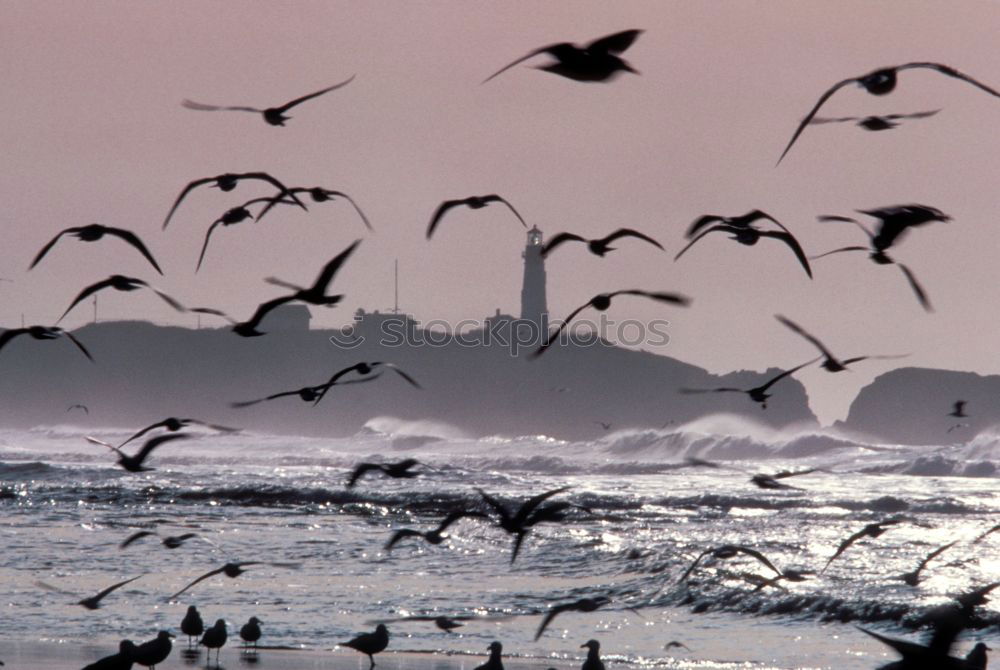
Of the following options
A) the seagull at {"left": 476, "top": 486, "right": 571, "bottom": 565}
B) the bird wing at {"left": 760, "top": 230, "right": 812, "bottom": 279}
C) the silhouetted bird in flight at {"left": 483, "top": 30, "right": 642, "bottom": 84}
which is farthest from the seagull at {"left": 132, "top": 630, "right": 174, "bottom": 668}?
the silhouetted bird in flight at {"left": 483, "top": 30, "right": 642, "bottom": 84}

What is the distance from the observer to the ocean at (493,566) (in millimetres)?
12773

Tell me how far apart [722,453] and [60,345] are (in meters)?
120

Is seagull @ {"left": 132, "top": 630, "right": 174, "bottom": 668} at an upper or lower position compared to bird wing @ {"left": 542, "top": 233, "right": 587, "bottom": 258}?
lower

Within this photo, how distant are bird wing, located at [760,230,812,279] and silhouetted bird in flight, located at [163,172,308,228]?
229cm

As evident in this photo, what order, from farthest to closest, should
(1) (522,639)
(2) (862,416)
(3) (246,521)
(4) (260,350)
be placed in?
(4) (260,350)
(2) (862,416)
(3) (246,521)
(1) (522,639)

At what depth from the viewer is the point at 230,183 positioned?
27.1ft

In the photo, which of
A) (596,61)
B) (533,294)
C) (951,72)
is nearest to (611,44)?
(596,61)

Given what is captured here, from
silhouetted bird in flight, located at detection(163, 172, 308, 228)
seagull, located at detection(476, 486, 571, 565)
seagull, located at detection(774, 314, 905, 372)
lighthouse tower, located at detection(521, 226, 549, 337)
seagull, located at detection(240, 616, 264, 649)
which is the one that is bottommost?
seagull, located at detection(240, 616, 264, 649)

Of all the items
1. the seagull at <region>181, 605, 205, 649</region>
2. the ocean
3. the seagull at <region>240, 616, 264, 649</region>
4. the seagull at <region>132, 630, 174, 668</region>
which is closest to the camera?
the seagull at <region>132, 630, 174, 668</region>

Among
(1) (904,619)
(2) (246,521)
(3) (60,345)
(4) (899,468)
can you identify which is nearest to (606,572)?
(1) (904,619)

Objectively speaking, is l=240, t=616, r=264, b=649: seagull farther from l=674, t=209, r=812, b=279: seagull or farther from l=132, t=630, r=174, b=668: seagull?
l=674, t=209, r=812, b=279: seagull

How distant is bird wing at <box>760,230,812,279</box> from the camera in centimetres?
683

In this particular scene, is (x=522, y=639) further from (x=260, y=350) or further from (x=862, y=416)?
(x=260, y=350)

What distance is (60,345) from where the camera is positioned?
582 ft
